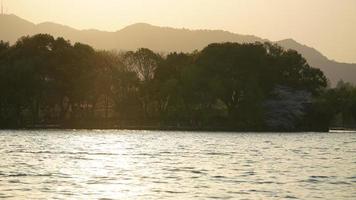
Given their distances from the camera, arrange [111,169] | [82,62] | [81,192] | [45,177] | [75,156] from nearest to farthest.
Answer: [81,192], [45,177], [111,169], [75,156], [82,62]

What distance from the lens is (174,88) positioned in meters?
152

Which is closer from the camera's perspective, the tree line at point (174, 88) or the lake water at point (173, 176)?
the lake water at point (173, 176)

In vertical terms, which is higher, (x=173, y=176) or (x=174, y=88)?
(x=174, y=88)

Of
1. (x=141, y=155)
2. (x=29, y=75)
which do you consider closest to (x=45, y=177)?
(x=141, y=155)

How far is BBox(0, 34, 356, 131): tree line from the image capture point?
→ 150000mm

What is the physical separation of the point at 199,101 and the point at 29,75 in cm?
3482

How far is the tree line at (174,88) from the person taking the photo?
15000 cm

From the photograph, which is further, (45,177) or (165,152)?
(165,152)

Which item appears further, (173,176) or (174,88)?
(174,88)

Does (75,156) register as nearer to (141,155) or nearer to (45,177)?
(141,155)

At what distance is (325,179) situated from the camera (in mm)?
44031

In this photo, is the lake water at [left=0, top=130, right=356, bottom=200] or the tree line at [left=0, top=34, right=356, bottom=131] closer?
the lake water at [left=0, top=130, right=356, bottom=200]

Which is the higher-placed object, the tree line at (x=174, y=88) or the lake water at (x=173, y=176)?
the tree line at (x=174, y=88)

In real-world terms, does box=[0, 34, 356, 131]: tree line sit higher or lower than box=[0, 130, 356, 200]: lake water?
higher
